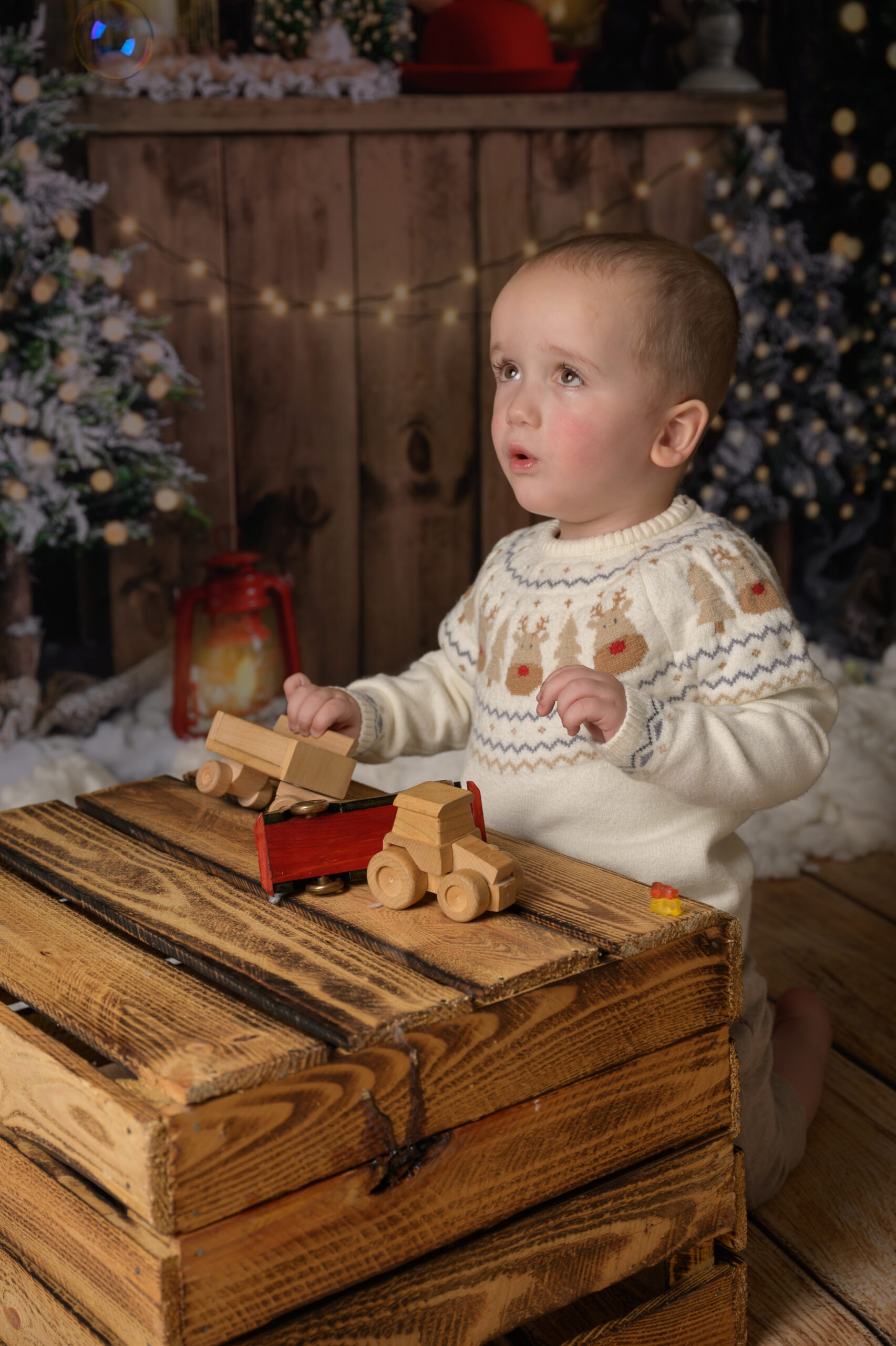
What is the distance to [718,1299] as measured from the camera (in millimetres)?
963

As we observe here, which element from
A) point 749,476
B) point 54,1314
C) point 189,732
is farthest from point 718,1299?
point 749,476

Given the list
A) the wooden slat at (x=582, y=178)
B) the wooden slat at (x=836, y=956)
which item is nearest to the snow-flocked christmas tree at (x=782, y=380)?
the wooden slat at (x=582, y=178)

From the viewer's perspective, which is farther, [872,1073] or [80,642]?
[80,642]

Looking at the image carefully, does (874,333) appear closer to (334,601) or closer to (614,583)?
(334,601)

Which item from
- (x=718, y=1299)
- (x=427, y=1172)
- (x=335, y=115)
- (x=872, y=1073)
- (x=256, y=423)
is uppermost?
(x=335, y=115)

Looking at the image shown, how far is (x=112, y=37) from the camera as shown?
1731mm

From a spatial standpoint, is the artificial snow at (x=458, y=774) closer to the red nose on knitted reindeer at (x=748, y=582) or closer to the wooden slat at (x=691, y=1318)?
the red nose on knitted reindeer at (x=748, y=582)

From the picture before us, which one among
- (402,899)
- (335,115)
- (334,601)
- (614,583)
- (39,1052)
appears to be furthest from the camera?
(334,601)

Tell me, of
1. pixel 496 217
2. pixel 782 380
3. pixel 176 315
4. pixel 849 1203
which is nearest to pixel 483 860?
pixel 849 1203

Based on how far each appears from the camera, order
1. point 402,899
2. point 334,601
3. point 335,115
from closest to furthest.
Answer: point 402,899 < point 335,115 < point 334,601

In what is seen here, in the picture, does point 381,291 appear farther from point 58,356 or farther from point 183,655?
point 183,655

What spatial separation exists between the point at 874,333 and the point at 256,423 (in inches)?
47.6

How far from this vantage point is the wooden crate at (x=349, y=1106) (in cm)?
71

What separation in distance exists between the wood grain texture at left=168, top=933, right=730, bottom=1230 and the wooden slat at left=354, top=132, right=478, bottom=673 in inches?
62.5
